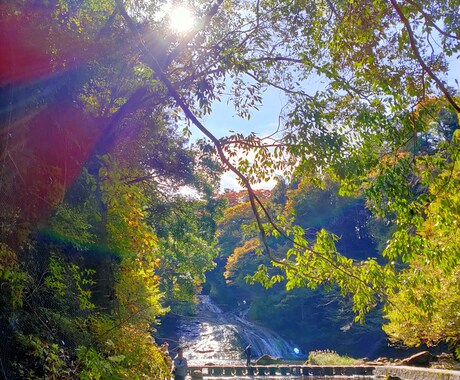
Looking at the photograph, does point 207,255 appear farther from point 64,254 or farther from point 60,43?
point 60,43

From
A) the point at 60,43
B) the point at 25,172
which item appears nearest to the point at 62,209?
the point at 25,172

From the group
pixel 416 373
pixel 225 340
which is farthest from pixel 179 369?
pixel 225 340

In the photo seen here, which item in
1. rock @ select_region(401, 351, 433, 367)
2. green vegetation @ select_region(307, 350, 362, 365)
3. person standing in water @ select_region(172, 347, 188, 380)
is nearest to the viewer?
person standing in water @ select_region(172, 347, 188, 380)

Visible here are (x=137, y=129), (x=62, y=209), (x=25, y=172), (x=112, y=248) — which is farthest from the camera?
(x=137, y=129)

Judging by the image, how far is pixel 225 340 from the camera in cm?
3189

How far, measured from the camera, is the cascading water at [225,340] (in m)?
29.7

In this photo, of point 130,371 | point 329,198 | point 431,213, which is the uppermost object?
point 329,198

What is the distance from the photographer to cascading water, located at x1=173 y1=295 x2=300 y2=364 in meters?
29.7

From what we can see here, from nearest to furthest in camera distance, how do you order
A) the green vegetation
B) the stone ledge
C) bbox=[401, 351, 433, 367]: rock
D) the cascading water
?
the stone ledge < bbox=[401, 351, 433, 367]: rock < the green vegetation < the cascading water

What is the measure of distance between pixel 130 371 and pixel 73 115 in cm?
318

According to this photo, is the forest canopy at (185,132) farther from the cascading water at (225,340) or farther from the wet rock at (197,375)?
the cascading water at (225,340)

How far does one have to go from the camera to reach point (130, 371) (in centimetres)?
577

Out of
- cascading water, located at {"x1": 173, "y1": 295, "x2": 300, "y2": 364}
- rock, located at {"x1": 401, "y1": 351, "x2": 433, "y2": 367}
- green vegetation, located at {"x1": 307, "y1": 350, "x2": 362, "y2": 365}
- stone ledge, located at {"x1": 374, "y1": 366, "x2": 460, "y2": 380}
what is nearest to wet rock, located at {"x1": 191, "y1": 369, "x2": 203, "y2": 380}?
stone ledge, located at {"x1": 374, "y1": 366, "x2": 460, "y2": 380}

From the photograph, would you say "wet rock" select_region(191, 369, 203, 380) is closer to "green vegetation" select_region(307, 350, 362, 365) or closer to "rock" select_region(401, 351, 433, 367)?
"rock" select_region(401, 351, 433, 367)
